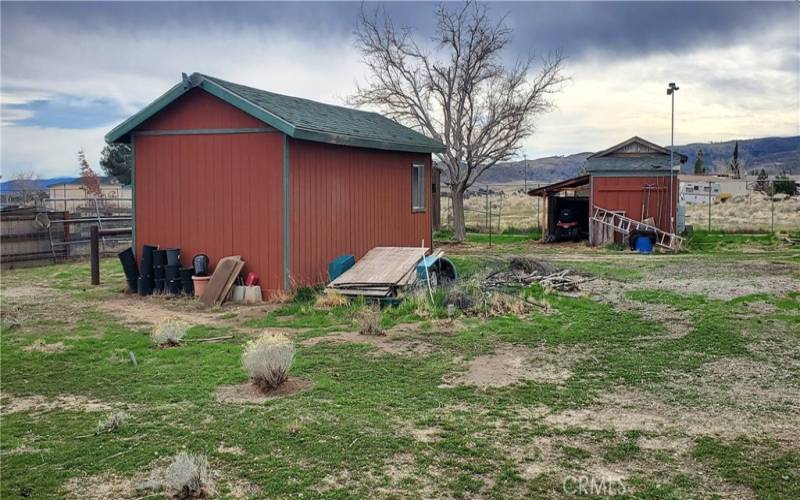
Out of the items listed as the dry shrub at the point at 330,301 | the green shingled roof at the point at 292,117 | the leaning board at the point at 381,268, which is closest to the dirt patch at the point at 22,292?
the green shingled roof at the point at 292,117

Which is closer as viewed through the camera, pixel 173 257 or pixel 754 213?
pixel 173 257

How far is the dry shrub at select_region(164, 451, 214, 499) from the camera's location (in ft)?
14.7

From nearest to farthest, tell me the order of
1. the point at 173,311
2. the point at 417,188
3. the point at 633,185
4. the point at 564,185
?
the point at 173,311 < the point at 417,188 < the point at 633,185 < the point at 564,185

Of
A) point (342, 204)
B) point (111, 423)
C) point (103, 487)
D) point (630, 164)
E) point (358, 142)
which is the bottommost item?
point (103, 487)

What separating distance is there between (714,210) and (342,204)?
34801mm

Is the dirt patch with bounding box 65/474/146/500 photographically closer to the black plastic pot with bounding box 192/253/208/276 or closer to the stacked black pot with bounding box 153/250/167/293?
the black plastic pot with bounding box 192/253/208/276

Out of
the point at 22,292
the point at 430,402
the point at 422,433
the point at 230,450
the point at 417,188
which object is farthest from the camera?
the point at 417,188

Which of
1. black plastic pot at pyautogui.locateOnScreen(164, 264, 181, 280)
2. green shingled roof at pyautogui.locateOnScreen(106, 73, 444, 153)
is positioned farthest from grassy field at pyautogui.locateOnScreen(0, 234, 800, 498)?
green shingled roof at pyautogui.locateOnScreen(106, 73, 444, 153)

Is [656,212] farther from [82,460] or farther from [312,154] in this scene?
[82,460]

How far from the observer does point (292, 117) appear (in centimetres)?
1245

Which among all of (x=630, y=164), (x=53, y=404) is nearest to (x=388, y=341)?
(x=53, y=404)

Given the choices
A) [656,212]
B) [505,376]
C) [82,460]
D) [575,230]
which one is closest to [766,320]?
[505,376]

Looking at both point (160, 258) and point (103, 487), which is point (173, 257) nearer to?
point (160, 258)

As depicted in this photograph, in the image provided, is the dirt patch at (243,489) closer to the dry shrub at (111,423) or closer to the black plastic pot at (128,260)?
the dry shrub at (111,423)
